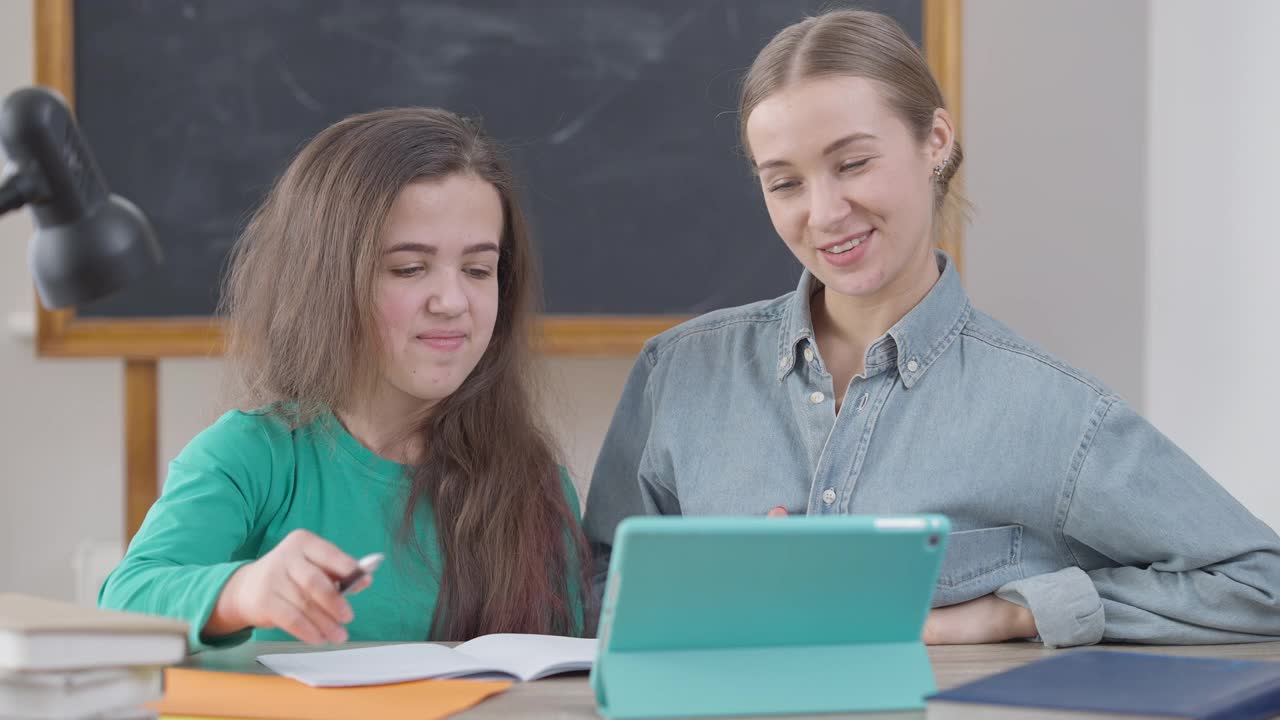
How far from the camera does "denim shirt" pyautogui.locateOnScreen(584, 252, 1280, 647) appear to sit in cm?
117

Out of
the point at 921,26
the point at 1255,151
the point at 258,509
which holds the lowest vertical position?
the point at 258,509

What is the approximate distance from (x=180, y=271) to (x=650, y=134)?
882 mm

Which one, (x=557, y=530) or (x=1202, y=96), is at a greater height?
(x=1202, y=96)

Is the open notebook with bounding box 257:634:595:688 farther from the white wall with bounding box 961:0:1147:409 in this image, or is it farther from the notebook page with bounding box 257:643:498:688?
the white wall with bounding box 961:0:1147:409

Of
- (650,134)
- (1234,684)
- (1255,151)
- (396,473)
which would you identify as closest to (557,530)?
(396,473)

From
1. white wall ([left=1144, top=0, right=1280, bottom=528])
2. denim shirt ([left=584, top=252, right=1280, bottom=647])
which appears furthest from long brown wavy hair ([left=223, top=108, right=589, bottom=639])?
white wall ([left=1144, top=0, right=1280, bottom=528])

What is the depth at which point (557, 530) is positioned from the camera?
4.67 ft

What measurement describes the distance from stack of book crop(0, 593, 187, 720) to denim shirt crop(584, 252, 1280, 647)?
0.66m

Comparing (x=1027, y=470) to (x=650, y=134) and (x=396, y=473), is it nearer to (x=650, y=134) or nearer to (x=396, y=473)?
(x=396, y=473)

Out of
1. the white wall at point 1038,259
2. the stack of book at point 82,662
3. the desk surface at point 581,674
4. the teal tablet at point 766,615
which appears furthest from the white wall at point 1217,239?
the stack of book at point 82,662

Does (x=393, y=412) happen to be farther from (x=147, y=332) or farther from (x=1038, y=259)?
(x=1038, y=259)

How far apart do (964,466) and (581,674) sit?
47 cm

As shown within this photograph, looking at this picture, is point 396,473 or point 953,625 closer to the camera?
point 953,625

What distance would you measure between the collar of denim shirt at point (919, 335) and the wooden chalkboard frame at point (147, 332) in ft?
2.86
